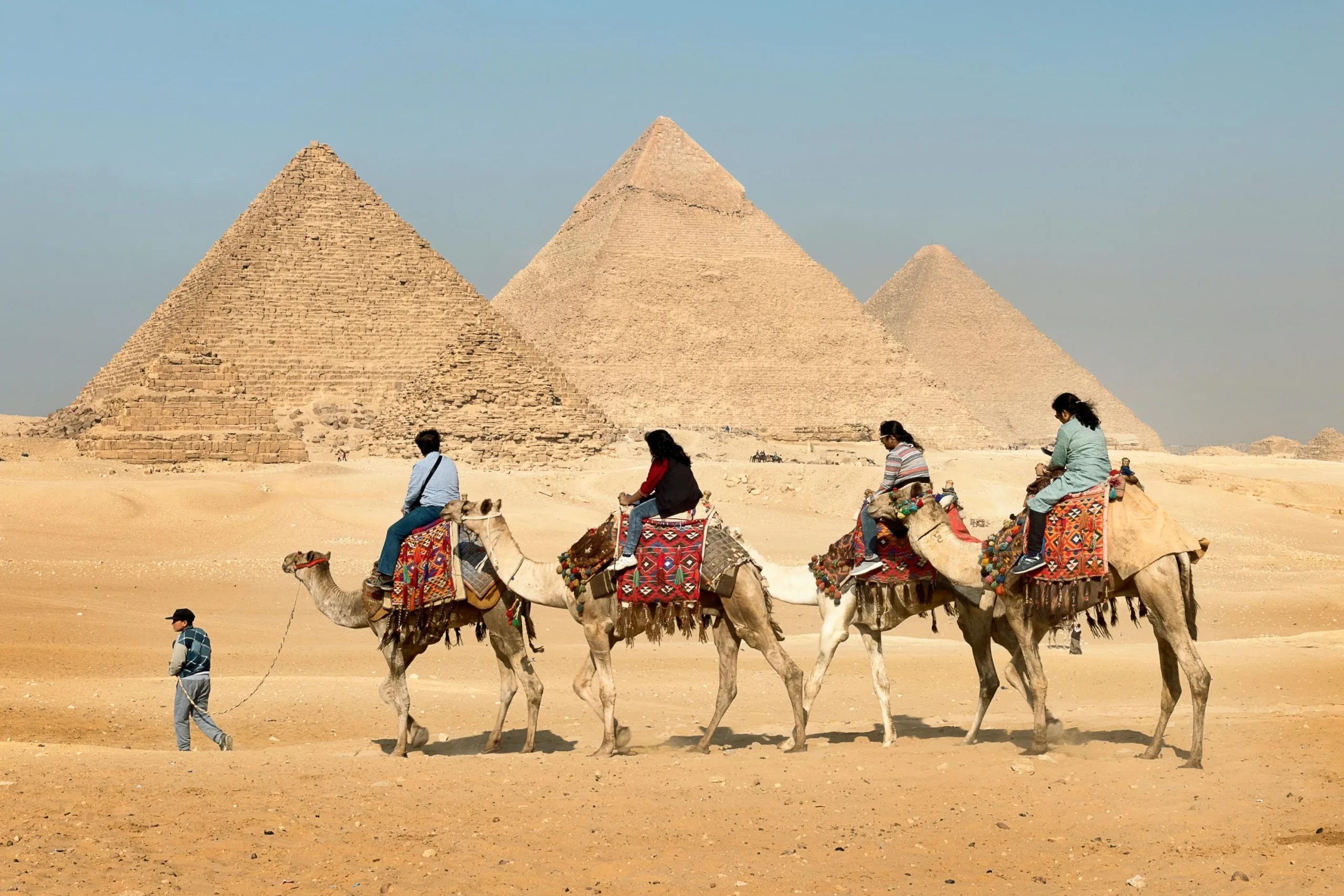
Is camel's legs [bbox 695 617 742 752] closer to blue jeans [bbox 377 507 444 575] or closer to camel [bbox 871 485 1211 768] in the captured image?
camel [bbox 871 485 1211 768]

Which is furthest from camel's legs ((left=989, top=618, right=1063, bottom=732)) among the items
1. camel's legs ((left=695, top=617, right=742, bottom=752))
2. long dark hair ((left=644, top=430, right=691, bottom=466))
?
long dark hair ((left=644, top=430, right=691, bottom=466))

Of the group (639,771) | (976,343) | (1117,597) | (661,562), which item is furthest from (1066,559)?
(976,343)

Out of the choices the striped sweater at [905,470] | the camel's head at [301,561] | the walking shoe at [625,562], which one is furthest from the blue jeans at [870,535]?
the camel's head at [301,561]

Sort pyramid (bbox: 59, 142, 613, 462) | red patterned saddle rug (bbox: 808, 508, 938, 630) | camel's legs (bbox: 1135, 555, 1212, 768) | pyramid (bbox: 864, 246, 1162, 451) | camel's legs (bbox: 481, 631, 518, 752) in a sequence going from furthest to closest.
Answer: pyramid (bbox: 864, 246, 1162, 451)
pyramid (bbox: 59, 142, 613, 462)
camel's legs (bbox: 481, 631, 518, 752)
red patterned saddle rug (bbox: 808, 508, 938, 630)
camel's legs (bbox: 1135, 555, 1212, 768)

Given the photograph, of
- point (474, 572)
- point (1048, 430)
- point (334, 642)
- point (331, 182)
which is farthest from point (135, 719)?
point (1048, 430)

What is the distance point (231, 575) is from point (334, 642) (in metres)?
4.68

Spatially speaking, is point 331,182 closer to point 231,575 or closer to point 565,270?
point 565,270

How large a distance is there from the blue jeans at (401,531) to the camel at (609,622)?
0.18m

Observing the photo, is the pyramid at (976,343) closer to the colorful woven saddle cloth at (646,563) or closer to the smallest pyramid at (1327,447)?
the smallest pyramid at (1327,447)

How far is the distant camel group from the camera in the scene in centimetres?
629

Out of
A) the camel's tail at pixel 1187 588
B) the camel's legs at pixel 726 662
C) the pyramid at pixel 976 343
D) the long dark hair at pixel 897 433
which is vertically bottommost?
the camel's legs at pixel 726 662

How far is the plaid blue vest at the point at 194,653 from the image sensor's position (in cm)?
699

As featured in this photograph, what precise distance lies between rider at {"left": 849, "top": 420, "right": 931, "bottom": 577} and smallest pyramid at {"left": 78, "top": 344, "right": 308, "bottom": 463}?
2952 centimetres

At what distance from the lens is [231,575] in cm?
1641
